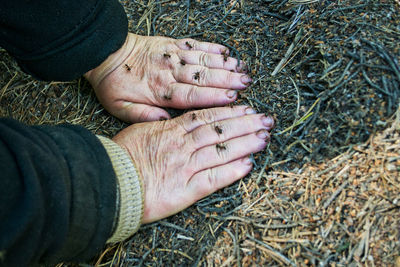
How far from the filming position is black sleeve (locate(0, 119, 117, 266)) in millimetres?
1269

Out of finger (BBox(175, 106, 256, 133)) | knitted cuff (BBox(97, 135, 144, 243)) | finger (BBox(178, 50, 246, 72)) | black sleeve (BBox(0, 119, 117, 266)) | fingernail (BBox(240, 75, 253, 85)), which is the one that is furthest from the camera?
finger (BBox(178, 50, 246, 72))

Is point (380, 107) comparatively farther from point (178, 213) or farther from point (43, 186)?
point (43, 186)

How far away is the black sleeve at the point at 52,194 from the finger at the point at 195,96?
694 millimetres

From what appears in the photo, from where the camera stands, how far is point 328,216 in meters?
1.62

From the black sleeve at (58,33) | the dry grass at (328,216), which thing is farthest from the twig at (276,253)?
the black sleeve at (58,33)

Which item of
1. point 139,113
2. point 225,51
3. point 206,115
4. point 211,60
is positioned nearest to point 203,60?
point 211,60

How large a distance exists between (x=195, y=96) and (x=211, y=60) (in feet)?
0.98

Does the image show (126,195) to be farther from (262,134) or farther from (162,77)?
(162,77)

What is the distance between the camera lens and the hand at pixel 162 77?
221 cm

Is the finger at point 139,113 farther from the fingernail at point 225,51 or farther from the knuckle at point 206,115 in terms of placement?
the fingernail at point 225,51

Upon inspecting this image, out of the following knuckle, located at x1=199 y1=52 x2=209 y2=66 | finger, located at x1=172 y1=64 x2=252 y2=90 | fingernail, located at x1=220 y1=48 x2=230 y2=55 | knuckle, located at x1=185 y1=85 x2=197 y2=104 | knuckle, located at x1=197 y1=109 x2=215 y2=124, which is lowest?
knuckle, located at x1=197 y1=109 x2=215 y2=124


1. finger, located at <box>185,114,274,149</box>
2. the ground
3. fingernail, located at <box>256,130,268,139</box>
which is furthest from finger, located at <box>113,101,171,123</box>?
fingernail, located at <box>256,130,268,139</box>

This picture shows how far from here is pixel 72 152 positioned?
5.15 ft

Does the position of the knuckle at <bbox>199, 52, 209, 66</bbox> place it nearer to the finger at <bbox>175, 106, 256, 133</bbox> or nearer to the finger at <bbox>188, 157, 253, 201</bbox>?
the finger at <bbox>175, 106, 256, 133</bbox>
